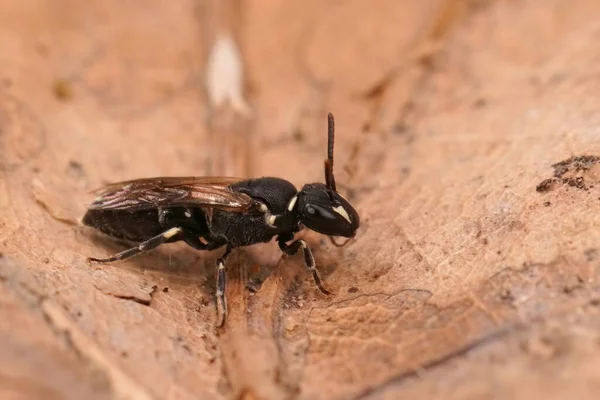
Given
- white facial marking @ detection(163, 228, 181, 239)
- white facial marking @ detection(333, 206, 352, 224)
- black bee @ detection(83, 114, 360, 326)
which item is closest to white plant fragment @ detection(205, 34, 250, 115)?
black bee @ detection(83, 114, 360, 326)

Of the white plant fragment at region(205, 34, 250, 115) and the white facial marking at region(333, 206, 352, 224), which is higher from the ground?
the white plant fragment at region(205, 34, 250, 115)

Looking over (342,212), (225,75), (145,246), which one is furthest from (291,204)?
(225,75)

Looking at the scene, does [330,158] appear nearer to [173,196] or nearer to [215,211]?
[215,211]

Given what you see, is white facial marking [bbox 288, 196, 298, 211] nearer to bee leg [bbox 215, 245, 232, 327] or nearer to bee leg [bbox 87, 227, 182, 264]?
bee leg [bbox 215, 245, 232, 327]

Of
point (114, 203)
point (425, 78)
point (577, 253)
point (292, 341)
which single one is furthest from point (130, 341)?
point (425, 78)

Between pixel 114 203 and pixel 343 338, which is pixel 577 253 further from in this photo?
pixel 114 203

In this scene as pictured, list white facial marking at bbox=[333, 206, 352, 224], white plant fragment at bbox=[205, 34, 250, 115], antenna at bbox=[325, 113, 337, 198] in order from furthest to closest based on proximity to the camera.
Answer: white plant fragment at bbox=[205, 34, 250, 115] < white facial marking at bbox=[333, 206, 352, 224] < antenna at bbox=[325, 113, 337, 198]
